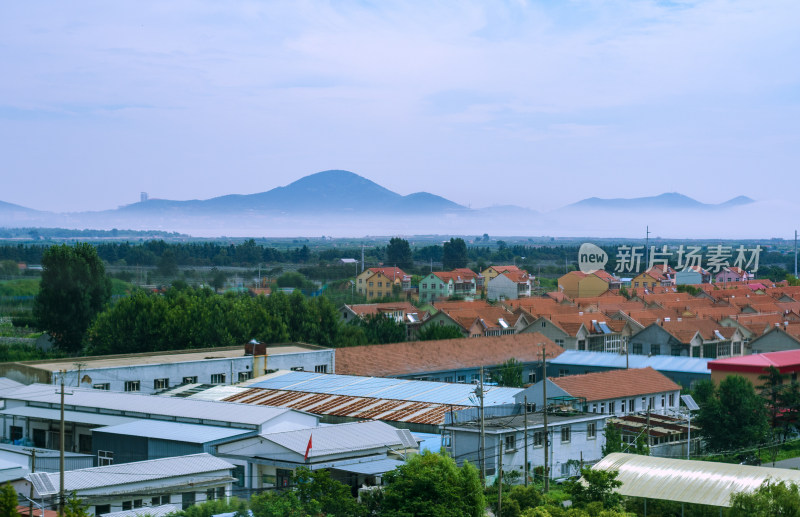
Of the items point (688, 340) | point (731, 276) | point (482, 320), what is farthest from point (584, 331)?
point (731, 276)

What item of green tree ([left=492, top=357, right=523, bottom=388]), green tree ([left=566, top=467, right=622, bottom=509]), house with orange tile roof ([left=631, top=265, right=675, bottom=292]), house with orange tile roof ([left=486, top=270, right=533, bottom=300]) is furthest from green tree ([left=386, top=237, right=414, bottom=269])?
green tree ([left=566, top=467, right=622, bottom=509])

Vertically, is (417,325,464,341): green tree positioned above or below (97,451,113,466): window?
above

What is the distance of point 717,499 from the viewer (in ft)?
57.9

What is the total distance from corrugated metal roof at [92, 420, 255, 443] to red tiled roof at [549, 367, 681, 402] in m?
10.7

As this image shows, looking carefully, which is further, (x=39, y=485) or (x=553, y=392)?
(x=553, y=392)

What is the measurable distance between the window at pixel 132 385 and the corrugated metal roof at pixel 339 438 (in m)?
11.0

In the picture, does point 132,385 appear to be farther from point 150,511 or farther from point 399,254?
point 399,254

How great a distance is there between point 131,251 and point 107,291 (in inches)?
2860

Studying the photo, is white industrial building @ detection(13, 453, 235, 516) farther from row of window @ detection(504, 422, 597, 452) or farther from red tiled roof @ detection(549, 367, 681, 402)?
red tiled roof @ detection(549, 367, 681, 402)

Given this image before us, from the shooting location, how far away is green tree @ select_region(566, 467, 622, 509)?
1758 centimetres

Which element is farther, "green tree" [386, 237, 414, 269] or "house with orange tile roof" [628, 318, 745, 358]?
"green tree" [386, 237, 414, 269]

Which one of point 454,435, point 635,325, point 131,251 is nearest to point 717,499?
point 454,435

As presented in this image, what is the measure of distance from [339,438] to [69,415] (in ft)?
26.1

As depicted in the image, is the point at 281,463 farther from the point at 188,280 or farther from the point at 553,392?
the point at 188,280
